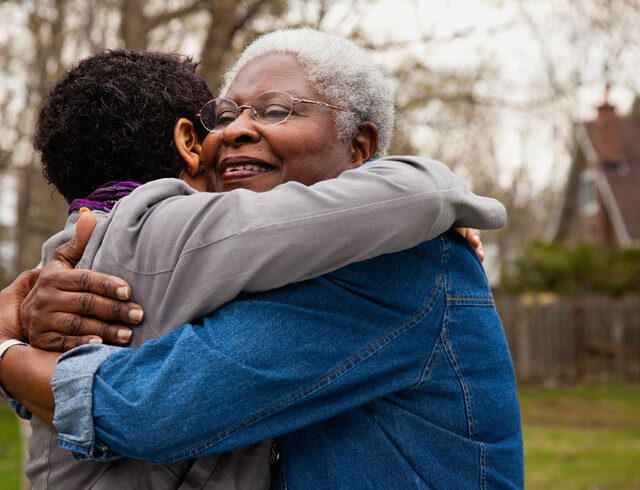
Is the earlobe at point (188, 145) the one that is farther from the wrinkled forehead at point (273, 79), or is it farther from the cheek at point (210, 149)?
the wrinkled forehead at point (273, 79)

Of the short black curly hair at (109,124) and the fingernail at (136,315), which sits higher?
the short black curly hair at (109,124)

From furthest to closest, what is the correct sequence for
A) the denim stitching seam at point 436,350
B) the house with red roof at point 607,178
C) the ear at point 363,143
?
the house with red roof at point 607,178
the ear at point 363,143
the denim stitching seam at point 436,350

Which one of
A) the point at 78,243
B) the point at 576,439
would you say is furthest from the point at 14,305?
the point at 576,439

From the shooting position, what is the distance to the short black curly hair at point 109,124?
2.46 metres

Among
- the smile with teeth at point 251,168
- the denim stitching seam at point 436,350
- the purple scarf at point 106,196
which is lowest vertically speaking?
the denim stitching seam at point 436,350

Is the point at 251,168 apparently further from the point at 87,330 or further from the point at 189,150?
the point at 87,330

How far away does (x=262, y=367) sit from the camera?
2.00 m

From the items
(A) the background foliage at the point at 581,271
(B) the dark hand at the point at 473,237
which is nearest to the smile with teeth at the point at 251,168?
(B) the dark hand at the point at 473,237

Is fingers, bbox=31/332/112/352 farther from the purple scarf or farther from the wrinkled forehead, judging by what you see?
the wrinkled forehead

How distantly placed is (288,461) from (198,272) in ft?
1.79

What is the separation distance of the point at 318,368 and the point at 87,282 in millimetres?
602

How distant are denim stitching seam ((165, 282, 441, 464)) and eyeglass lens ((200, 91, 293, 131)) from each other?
31.5 inches

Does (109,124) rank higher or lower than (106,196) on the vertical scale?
higher

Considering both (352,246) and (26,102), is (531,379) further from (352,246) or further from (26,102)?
(352,246)
